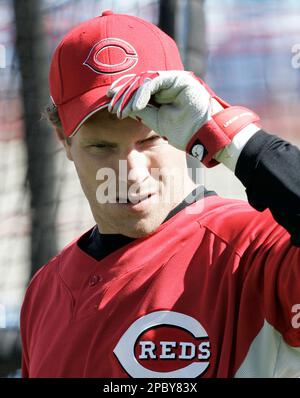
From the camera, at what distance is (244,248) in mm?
1312

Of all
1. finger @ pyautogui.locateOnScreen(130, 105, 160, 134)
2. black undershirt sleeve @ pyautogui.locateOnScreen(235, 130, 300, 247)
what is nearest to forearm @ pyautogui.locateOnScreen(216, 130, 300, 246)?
black undershirt sleeve @ pyautogui.locateOnScreen(235, 130, 300, 247)

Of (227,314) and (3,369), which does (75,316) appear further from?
(3,369)

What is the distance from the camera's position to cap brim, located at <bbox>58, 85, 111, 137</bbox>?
1.47 meters

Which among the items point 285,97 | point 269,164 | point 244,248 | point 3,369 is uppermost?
point 269,164

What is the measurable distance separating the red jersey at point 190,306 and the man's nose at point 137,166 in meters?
0.09

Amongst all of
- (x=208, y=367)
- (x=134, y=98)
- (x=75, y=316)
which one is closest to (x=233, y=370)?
(x=208, y=367)

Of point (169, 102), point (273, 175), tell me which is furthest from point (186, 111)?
point (273, 175)

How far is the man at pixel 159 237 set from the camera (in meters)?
1.17

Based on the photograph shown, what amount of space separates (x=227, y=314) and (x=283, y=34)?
Answer: 5.73ft

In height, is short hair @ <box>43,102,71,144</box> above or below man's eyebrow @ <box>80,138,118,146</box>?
below

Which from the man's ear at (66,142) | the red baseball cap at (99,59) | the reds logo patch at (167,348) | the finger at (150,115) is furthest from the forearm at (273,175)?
the man's ear at (66,142)

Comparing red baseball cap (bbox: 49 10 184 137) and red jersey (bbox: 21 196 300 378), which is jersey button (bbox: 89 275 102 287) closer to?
red jersey (bbox: 21 196 300 378)

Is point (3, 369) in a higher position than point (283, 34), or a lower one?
lower

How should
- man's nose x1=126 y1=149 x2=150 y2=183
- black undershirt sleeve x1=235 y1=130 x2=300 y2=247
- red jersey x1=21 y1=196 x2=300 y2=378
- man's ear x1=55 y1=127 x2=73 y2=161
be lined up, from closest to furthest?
black undershirt sleeve x1=235 y1=130 x2=300 y2=247 → red jersey x1=21 y1=196 x2=300 y2=378 → man's nose x1=126 y1=149 x2=150 y2=183 → man's ear x1=55 y1=127 x2=73 y2=161
